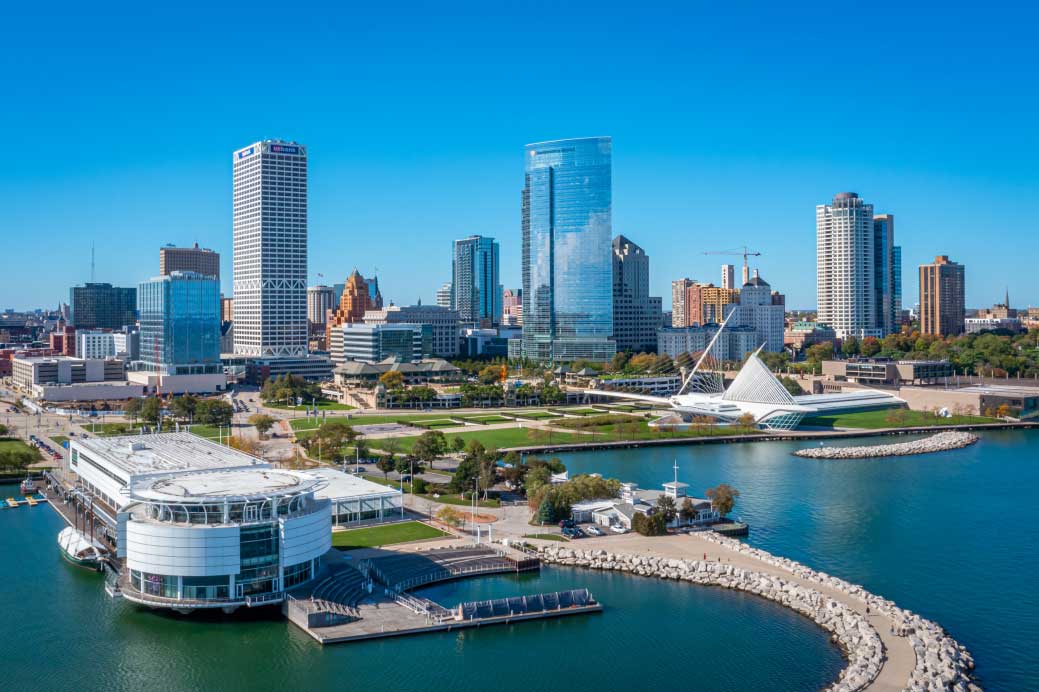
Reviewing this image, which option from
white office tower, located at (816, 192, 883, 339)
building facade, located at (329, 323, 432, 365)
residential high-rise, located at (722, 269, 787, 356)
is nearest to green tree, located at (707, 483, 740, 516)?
building facade, located at (329, 323, 432, 365)

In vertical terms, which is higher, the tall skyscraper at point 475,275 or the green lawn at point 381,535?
the tall skyscraper at point 475,275

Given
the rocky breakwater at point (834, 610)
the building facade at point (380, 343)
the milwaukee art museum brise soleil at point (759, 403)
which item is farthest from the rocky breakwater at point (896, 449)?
the building facade at point (380, 343)

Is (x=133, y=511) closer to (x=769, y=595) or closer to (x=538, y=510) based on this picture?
(x=538, y=510)

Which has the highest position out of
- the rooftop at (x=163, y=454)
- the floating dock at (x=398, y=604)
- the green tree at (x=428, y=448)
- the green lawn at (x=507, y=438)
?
the rooftop at (x=163, y=454)

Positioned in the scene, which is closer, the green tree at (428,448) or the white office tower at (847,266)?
the green tree at (428,448)

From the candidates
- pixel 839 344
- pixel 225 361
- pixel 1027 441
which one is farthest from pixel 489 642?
pixel 839 344

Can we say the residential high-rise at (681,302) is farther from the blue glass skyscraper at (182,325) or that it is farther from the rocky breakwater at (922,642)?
the rocky breakwater at (922,642)

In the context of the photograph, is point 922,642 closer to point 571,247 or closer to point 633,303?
point 571,247
